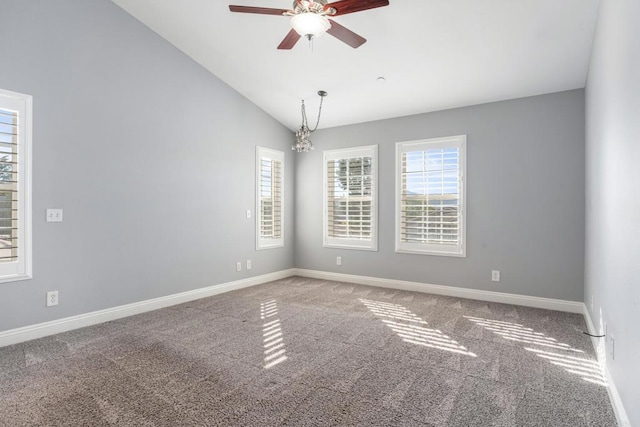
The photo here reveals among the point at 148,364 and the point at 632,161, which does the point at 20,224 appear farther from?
the point at 632,161

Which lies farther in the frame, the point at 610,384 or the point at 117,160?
the point at 117,160

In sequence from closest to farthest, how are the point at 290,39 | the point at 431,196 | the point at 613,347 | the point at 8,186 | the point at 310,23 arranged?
the point at 613,347 < the point at 310,23 < the point at 290,39 < the point at 8,186 < the point at 431,196

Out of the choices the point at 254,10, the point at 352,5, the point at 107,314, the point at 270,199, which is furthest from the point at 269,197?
the point at 352,5

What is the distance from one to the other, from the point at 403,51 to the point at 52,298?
4.33m

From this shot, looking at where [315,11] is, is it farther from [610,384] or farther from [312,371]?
[610,384]

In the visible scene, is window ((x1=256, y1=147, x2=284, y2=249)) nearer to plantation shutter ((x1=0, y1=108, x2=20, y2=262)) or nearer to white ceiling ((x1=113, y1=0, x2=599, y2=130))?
white ceiling ((x1=113, y1=0, x2=599, y2=130))

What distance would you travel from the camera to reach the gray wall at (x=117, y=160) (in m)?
3.26

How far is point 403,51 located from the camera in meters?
3.77

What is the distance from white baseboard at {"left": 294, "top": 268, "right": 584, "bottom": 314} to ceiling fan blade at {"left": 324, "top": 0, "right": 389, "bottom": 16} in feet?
12.2

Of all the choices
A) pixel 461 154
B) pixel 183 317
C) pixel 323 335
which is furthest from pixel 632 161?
pixel 183 317

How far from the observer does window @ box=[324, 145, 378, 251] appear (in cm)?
555

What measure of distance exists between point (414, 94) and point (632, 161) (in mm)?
3125

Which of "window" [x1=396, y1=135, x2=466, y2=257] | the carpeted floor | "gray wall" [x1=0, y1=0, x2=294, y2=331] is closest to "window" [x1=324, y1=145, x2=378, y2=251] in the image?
"window" [x1=396, y1=135, x2=466, y2=257]

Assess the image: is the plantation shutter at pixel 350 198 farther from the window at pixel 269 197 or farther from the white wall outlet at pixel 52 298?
the white wall outlet at pixel 52 298
